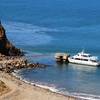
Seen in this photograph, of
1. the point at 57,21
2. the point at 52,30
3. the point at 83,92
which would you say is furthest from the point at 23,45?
the point at 57,21

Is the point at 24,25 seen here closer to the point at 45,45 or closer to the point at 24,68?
the point at 45,45

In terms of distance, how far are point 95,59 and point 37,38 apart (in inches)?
1228

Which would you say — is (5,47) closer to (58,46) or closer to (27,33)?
(58,46)

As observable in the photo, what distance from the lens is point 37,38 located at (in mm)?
142750

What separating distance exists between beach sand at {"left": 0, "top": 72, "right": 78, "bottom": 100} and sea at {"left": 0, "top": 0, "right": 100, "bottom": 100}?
131 inches

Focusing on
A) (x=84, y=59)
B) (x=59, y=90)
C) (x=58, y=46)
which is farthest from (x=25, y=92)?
(x=58, y=46)

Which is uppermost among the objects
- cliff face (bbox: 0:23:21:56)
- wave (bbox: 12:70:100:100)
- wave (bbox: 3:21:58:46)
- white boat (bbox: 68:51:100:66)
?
wave (bbox: 3:21:58:46)

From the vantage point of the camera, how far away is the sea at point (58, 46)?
9388cm

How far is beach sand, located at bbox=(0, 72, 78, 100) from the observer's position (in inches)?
3110

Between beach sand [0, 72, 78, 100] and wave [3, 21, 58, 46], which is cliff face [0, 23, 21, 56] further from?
beach sand [0, 72, 78, 100]

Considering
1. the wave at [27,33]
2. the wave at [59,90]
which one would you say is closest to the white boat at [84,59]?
the wave at [59,90]

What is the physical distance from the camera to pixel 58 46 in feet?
444

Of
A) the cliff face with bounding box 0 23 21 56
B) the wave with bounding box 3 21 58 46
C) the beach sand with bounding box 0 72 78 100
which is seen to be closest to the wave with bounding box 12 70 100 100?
the beach sand with bounding box 0 72 78 100

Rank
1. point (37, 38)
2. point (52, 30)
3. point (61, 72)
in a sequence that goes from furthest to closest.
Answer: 1. point (52, 30)
2. point (37, 38)
3. point (61, 72)
